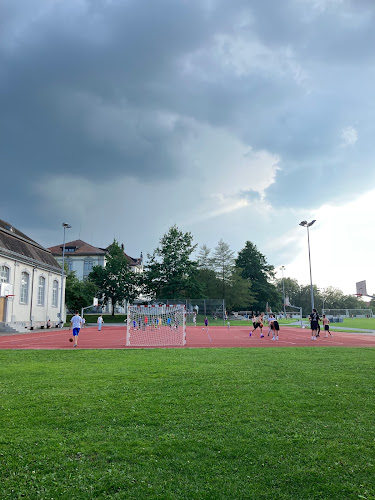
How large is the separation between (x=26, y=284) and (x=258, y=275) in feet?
199

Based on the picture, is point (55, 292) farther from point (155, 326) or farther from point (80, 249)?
point (80, 249)

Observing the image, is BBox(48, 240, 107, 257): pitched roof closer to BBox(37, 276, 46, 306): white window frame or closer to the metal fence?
BBox(37, 276, 46, 306): white window frame

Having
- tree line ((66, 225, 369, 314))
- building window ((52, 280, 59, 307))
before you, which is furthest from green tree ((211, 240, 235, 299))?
building window ((52, 280, 59, 307))

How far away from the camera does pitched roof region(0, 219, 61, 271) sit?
125ft

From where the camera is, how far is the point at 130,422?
5801 mm

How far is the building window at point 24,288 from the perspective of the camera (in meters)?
40.9

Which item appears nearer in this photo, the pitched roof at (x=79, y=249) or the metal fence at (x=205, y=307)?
the metal fence at (x=205, y=307)

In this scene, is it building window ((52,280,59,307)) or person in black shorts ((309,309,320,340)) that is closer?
person in black shorts ((309,309,320,340))

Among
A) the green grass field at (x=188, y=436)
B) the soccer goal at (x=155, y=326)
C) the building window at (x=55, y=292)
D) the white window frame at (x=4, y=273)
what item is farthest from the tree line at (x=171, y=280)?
the green grass field at (x=188, y=436)

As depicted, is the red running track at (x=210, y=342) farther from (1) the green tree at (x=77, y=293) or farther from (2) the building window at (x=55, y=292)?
(1) the green tree at (x=77, y=293)

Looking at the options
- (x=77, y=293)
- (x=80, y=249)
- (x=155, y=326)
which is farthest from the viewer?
(x=80, y=249)

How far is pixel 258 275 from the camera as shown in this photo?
3541 inches

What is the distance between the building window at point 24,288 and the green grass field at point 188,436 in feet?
113

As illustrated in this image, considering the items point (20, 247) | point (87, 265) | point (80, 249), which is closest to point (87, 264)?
point (87, 265)
